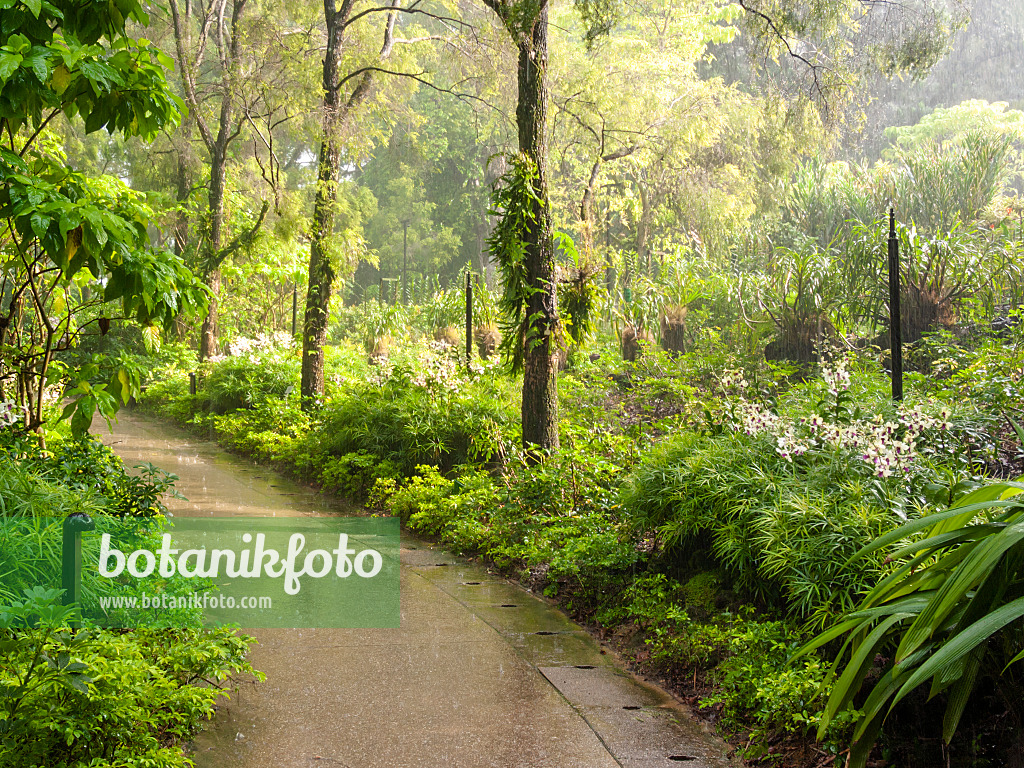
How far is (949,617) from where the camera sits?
266 cm

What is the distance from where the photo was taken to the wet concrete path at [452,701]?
3.10 m

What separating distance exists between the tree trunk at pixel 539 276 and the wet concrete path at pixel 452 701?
2319 mm

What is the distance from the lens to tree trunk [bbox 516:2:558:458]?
285 inches

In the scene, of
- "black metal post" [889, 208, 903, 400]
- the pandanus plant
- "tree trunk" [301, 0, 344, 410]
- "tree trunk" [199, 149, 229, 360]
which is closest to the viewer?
"black metal post" [889, 208, 903, 400]

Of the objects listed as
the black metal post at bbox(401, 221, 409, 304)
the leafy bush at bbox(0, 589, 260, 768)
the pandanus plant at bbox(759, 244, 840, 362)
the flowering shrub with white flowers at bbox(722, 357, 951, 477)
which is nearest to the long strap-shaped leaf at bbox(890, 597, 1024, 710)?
the flowering shrub with white flowers at bbox(722, 357, 951, 477)

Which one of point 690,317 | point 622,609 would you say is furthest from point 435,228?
point 622,609

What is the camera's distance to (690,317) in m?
14.7

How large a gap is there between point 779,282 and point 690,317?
12.3 ft

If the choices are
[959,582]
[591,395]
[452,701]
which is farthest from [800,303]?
[959,582]

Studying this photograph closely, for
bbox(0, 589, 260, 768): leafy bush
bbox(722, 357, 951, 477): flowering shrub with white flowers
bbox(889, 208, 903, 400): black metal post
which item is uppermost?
bbox(889, 208, 903, 400): black metal post

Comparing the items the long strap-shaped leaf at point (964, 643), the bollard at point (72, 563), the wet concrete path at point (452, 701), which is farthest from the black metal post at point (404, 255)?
the long strap-shaped leaf at point (964, 643)

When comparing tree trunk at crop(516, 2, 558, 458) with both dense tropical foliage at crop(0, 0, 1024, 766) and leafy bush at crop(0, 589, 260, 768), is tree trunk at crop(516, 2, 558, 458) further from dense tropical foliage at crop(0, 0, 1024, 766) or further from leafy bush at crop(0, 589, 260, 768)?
leafy bush at crop(0, 589, 260, 768)

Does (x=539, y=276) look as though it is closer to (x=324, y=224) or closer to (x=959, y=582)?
(x=324, y=224)

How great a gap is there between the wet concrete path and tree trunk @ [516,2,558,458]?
232 cm
